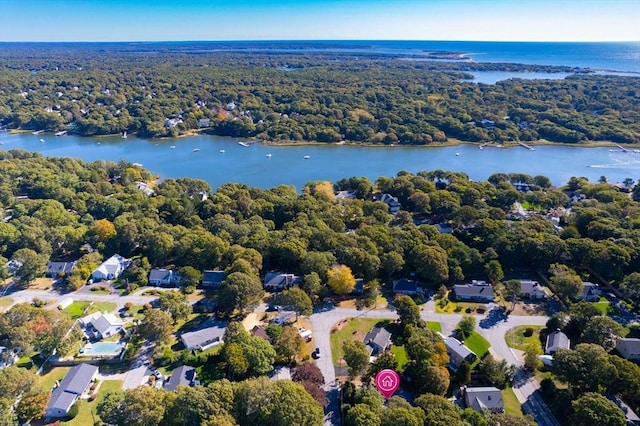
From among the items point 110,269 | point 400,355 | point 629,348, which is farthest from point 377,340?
point 110,269

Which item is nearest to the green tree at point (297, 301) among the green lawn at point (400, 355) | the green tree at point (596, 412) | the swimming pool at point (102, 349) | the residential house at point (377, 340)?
the residential house at point (377, 340)

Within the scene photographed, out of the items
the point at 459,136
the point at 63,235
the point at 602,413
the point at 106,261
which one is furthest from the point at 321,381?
the point at 459,136

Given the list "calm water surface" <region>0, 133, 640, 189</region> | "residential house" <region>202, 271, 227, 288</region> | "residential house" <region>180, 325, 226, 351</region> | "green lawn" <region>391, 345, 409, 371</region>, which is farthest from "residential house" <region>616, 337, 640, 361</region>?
"calm water surface" <region>0, 133, 640, 189</region>

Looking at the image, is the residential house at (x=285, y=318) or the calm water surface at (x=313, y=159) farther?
the calm water surface at (x=313, y=159)

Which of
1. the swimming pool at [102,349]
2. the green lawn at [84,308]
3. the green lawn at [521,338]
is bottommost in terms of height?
the green lawn at [521,338]

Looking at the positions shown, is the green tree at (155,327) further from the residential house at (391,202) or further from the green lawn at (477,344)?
the residential house at (391,202)

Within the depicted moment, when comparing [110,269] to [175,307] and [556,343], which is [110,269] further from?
[556,343]
